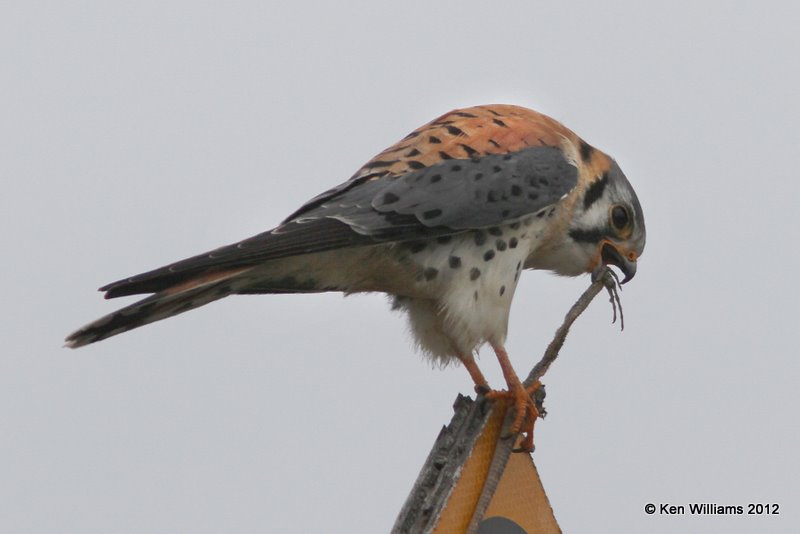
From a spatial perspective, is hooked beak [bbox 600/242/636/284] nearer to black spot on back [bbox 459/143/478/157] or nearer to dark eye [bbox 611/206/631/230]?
dark eye [bbox 611/206/631/230]

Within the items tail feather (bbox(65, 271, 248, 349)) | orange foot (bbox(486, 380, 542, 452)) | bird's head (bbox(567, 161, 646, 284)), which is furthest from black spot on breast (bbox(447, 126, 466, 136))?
tail feather (bbox(65, 271, 248, 349))

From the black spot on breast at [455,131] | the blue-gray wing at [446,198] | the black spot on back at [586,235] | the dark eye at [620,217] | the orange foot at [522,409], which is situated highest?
the black spot on breast at [455,131]

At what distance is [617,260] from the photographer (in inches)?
223

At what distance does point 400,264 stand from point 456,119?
819mm

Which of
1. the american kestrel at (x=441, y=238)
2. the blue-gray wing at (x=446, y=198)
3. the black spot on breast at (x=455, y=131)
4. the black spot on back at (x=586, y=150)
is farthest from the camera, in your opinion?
the black spot on back at (x=586, y=150)

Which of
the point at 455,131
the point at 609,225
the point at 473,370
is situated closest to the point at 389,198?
the point at 455,131

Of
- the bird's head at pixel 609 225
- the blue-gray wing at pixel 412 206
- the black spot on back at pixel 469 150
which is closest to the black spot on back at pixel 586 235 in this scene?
the bird's head at pixel 609 225

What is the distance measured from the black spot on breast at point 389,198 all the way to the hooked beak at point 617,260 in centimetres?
120

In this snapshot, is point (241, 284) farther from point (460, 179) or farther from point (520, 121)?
point (520, 121)

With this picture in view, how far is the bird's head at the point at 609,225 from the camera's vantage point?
215 inches

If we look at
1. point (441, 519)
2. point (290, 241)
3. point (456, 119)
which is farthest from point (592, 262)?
point (441, 519)

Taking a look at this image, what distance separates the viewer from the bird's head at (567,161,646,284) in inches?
215

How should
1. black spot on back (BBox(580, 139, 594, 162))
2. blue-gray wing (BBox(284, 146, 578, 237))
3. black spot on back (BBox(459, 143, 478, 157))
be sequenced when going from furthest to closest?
black spot on back (BBox(580, 139, 594, 162)) < black spot on back (BBox(459, 143, 478, 157)) < blue-gray wing (BBox(284, 146, 578, 237))

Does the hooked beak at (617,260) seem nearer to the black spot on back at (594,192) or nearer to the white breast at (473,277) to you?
the black spot on back at (594,192)
